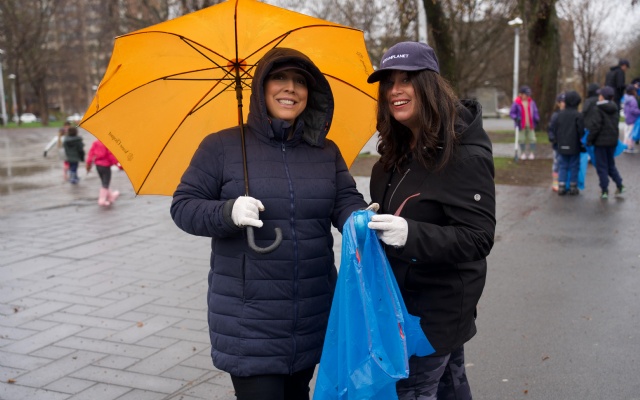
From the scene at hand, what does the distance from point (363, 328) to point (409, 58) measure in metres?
1.03

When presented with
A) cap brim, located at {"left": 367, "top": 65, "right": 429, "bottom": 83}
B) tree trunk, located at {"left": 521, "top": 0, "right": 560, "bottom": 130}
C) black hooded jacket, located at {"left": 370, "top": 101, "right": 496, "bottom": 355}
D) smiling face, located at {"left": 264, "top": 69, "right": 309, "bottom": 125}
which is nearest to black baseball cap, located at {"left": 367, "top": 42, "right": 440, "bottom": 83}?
cap brim, located at {"left": 367, "top": 65, "right": 429, "bottom": 83}

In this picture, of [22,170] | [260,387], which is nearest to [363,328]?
[260,387]

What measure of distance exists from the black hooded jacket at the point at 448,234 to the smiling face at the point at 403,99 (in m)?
0.17

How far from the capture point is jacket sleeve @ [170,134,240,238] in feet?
8.36

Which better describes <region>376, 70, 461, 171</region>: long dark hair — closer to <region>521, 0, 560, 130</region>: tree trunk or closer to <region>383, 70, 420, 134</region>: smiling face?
<region>383, 70, 420, 134</region>: smiling face

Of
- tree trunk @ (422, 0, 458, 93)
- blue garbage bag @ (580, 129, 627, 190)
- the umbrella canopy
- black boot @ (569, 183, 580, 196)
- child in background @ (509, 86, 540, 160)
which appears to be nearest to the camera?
the umbrella canopy

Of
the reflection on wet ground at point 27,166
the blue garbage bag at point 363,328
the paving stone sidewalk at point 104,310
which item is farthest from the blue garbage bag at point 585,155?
the reflection on wet ground at point 27,166

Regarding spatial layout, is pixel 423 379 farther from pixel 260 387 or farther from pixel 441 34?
pixel 441 34

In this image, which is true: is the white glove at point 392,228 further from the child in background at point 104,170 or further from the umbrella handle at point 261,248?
the child in background at point 104,170

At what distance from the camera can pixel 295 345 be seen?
2.71 m

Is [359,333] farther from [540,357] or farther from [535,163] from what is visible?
[535,163]

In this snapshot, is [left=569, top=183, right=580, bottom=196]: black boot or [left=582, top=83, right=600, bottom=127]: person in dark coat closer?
[left=582, top=83, right=600, bottom=127]: person in dark coat

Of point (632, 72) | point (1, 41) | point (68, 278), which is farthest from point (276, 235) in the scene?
point (1, 41)

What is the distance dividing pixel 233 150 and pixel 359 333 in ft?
2.91
